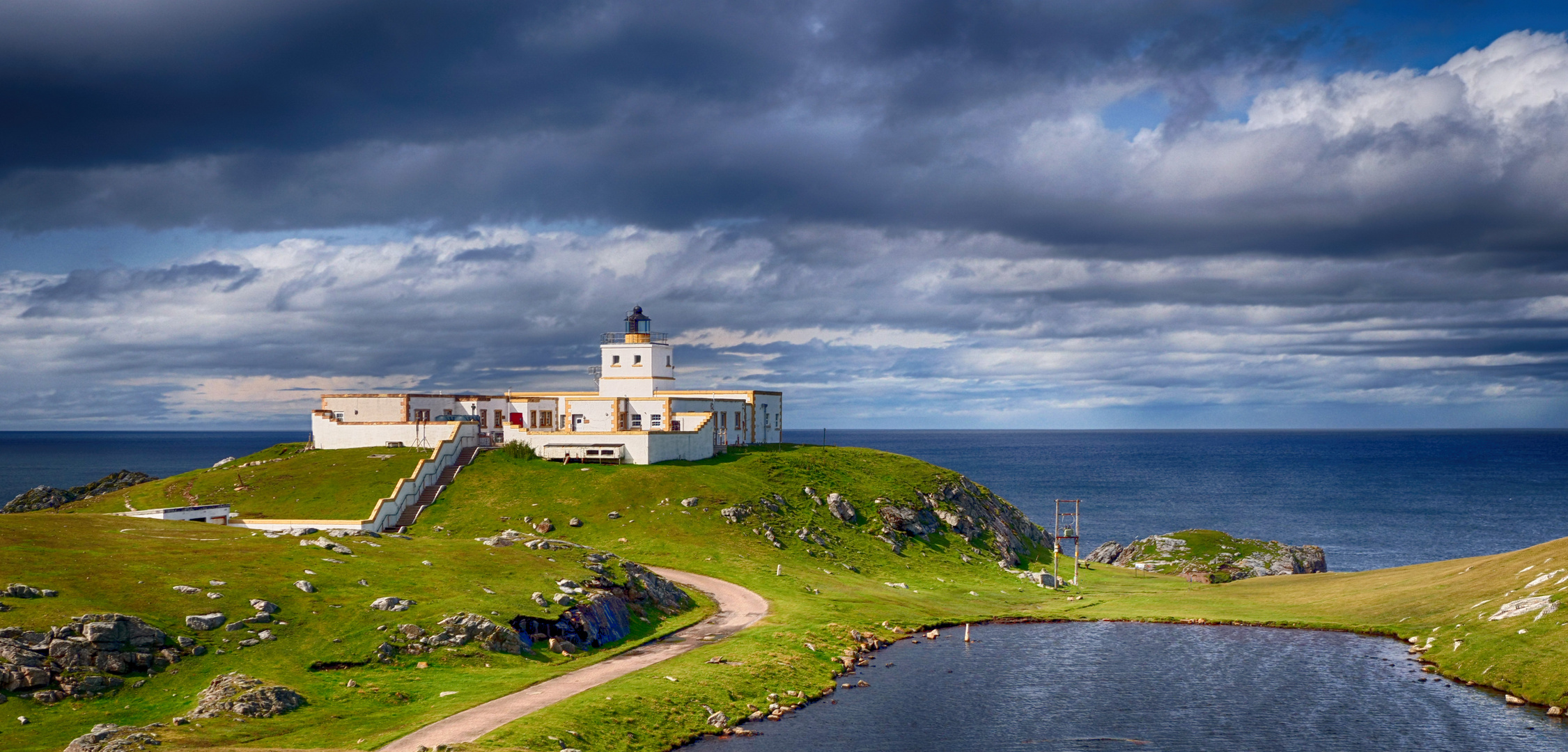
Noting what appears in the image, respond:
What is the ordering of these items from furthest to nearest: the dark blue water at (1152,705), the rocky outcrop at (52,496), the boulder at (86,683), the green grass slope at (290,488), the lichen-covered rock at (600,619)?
the rocky outcrop at (52,496) < the green grass slope at (290,488) < the lichen-covered rock at (600,619) < the dark blue water at (1152,705) < the boulder at (86,683)

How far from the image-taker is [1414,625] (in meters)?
68.1

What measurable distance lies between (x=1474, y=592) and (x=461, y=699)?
68505 millimetres


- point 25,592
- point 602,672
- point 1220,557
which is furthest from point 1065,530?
point 25,592

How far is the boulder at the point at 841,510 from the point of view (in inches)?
3765

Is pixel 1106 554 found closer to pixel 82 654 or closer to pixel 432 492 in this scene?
pixel 432 492

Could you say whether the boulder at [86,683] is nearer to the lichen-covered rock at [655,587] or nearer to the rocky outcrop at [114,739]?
the rocky outcrop at [114,739]

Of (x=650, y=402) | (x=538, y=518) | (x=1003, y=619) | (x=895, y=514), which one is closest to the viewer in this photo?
(x=1003, y=619)

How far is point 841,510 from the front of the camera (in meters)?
96.1

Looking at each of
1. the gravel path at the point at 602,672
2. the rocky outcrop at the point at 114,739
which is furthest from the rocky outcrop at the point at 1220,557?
the rocky outcrop at the point at 114,739

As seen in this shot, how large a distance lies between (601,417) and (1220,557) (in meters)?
70.7

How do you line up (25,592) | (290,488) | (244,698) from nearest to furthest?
(244,698), (25,592), (290,488)

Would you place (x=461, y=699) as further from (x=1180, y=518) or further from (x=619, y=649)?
(x=1180, y=518)

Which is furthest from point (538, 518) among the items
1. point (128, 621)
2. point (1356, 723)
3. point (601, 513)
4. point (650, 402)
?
point (1356, 723)

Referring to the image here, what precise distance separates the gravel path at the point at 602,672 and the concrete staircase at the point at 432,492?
75.3ft
